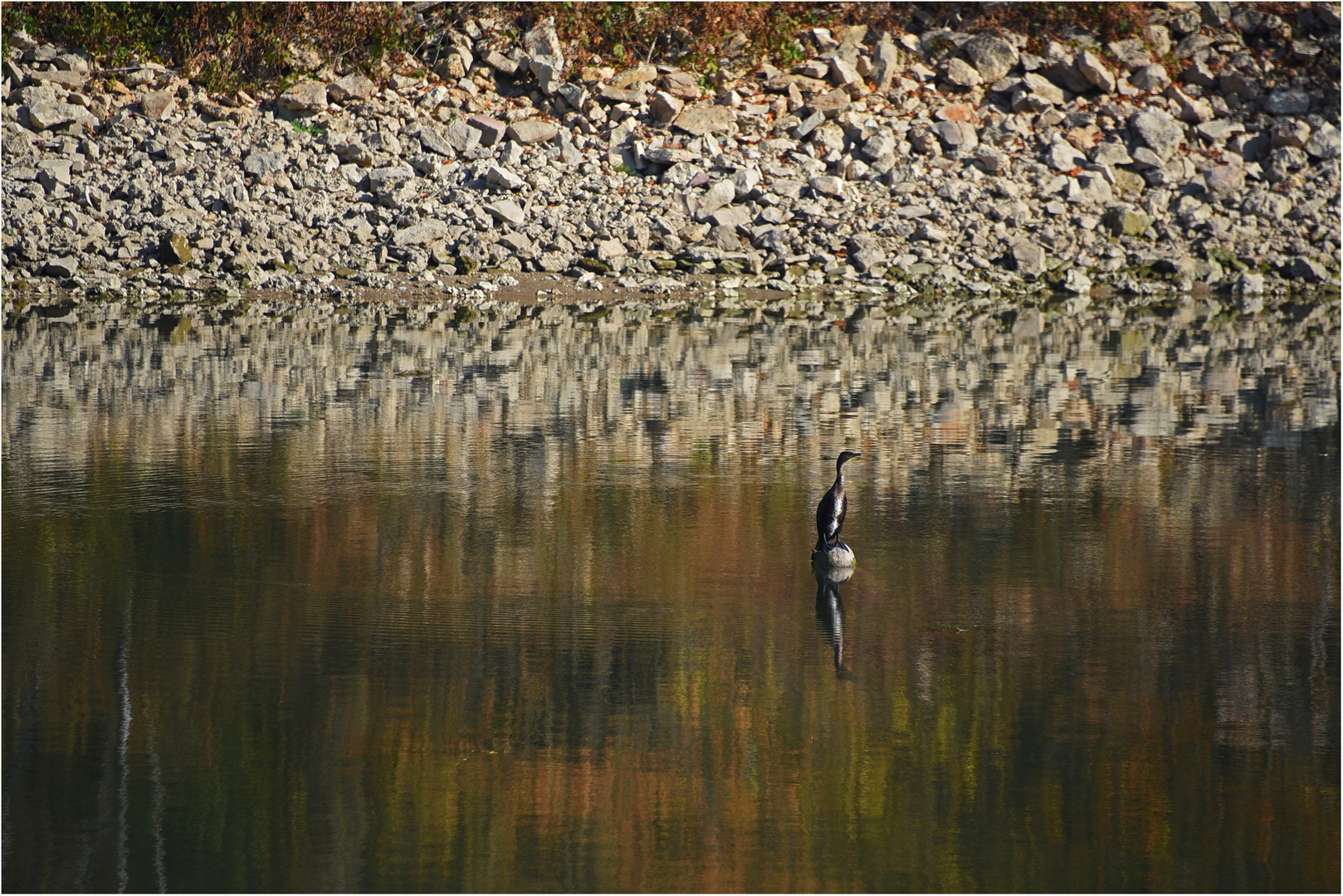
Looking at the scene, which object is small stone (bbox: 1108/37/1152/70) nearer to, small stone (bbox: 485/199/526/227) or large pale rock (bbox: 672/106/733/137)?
large pale rock (bbox: 672/106/733/137)

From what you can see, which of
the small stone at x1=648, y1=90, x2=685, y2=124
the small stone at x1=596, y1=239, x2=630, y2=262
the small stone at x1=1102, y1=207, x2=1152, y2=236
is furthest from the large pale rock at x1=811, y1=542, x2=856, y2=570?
the small stone at x1=648, y1=90, x2=685, y2=124

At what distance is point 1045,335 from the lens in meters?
19.6

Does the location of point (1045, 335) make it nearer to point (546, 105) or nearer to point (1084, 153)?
point (1084, 153)

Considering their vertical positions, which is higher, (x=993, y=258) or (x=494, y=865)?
(x=993, y=258)

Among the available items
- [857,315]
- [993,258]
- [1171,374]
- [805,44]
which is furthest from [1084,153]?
[1171,374]

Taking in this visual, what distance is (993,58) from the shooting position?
2891cm

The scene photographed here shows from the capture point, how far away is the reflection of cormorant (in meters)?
6.64

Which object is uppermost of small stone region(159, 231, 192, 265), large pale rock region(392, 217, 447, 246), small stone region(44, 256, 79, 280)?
large pale rock region(392, 217, 447, 246)

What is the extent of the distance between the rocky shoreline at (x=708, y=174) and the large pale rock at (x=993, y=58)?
6cm

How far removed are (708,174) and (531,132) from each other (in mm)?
3149

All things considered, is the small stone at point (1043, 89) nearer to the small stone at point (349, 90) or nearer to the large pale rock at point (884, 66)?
the large pale rock at point (884, 66)

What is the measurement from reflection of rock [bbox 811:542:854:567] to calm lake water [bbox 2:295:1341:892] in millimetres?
101

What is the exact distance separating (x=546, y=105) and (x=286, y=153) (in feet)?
15.9

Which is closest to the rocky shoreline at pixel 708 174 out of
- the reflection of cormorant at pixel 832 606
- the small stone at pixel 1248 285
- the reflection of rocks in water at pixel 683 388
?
the small stone at pixel 1248 285
